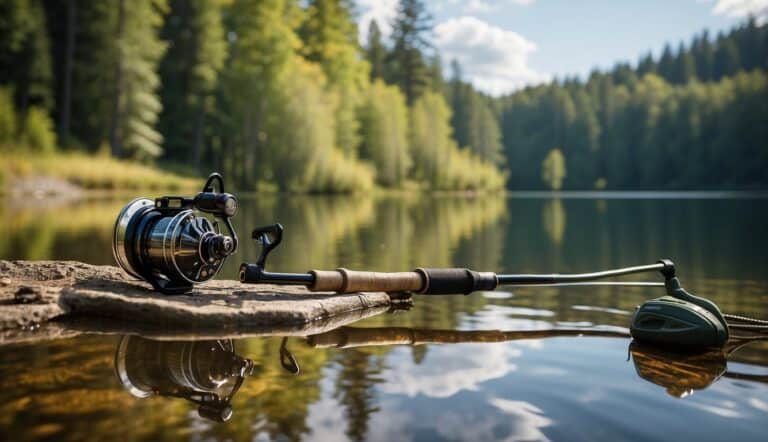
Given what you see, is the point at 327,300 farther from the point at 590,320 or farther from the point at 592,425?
the point at 592,425

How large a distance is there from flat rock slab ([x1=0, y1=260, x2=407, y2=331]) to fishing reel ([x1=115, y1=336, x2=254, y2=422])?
40 cm

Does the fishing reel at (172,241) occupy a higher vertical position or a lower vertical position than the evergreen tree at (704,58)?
lower

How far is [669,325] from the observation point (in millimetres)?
4773

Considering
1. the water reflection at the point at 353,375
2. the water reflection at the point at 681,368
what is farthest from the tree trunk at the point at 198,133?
the water reflection at the point at 681,368

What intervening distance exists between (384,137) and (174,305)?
4816 centimetres

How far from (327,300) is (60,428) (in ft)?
9.64

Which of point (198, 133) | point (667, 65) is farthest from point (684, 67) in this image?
point (198, 133)

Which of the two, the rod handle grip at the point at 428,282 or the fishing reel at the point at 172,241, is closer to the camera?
the fishing reel at the point at 172,241

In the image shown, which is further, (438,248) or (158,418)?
(438,248)

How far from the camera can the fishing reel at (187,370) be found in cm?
351

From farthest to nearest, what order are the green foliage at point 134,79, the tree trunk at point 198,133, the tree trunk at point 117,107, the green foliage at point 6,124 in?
the tree trunk at point 198,133
the green foliage at point 134,79
the tree trunk at point 117,107
the green foliage at point 6,124

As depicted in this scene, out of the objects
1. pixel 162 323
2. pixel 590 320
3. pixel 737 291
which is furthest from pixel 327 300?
pixel 737 291

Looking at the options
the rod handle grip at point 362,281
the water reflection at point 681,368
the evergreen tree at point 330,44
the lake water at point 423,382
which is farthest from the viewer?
the evergreen tree at point 330,44

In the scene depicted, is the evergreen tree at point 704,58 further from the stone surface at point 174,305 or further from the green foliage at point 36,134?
the stone surface at point 174,305
